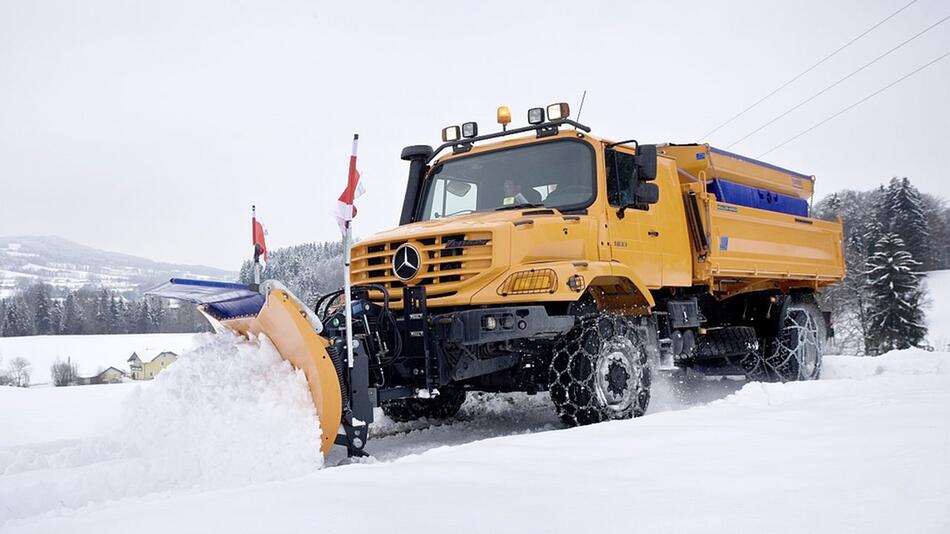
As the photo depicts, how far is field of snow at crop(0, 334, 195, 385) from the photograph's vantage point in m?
64.9

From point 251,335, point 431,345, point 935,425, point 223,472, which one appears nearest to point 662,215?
point 431,345

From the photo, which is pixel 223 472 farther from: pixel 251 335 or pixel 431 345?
pixel 431 345

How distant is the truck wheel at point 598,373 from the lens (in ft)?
20.1

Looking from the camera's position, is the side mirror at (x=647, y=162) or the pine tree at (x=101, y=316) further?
the pine tree at (x=101, y=316)

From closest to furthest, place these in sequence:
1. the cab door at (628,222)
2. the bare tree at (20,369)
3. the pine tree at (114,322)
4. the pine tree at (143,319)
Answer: the cab door at (628,222), the bare tree at (20,369), the pine tree at (143,319), the pine tree at (114,322)

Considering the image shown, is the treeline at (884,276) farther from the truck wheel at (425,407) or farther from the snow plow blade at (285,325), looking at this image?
the snow plow blade at (285,325)

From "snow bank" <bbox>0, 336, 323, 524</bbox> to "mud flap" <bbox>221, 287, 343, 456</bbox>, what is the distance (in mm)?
81

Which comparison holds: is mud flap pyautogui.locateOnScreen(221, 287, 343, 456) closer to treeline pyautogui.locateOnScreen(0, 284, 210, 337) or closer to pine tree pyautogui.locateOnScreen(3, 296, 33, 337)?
treeline pyautogui.locateOnScreen(0, 284, 210, 337)

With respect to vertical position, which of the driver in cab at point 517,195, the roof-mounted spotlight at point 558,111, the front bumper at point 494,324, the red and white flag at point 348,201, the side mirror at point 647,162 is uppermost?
the roof-mounted spotlight at point 558,111

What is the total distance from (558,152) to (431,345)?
239 centimetres

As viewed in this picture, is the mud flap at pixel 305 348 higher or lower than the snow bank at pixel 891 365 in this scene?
higher

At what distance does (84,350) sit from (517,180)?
2861 inches

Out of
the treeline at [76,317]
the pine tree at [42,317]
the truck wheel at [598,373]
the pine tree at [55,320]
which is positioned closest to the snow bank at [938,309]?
the truck wheel at [598,373]

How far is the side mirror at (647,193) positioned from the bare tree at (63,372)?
2602 inches
